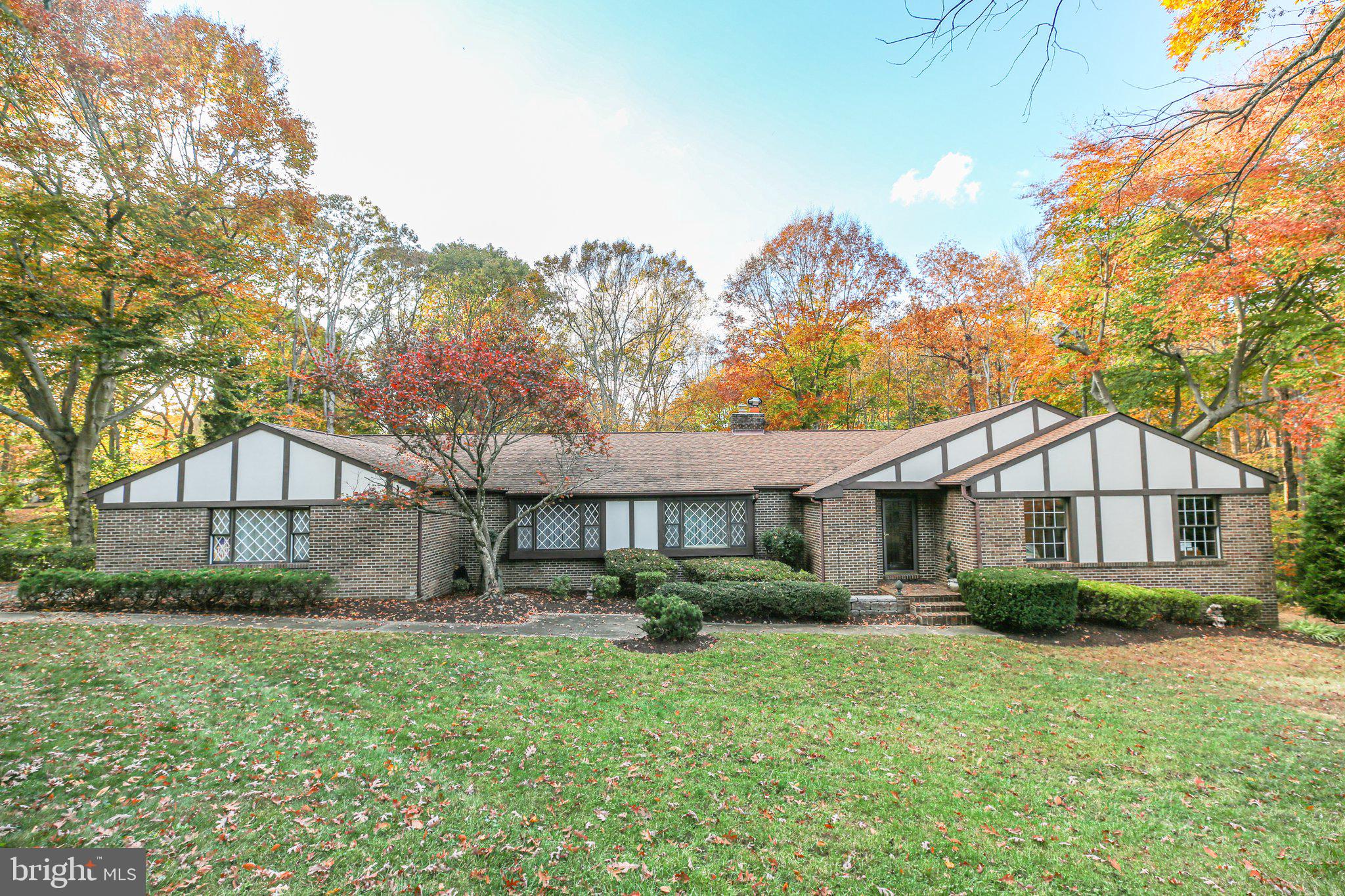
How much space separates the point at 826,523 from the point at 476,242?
21.7 metres

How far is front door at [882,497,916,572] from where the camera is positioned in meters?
13.4

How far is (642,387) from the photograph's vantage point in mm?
27562

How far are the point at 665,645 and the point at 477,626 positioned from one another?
3707 millimetres

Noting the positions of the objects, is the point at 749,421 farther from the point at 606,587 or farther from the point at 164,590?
the point at 164,590

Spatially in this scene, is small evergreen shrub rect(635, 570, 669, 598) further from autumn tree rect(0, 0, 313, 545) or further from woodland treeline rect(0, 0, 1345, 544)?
autumn tree rect(0, 0, 313, 545)

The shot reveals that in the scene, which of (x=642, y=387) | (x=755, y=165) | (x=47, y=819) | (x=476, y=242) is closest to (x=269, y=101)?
(x=476, y=242)

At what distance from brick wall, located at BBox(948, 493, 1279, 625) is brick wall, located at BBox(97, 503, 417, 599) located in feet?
42.0

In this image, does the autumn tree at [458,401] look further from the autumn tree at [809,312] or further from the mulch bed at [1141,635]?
the autumn tree at [809,312]

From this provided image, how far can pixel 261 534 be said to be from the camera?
39.7ft

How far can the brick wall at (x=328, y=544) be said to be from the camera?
463 inches

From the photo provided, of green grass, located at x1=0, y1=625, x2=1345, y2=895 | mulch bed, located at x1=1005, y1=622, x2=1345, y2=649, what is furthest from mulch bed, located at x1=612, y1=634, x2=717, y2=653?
mulch bed, located at x1=1005, y1=622, x2=1345, y2=649

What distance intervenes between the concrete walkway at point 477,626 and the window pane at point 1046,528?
2.78 meters

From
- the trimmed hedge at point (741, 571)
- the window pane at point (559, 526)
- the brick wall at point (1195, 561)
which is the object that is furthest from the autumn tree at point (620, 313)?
the brick wall at point (1195, 561)

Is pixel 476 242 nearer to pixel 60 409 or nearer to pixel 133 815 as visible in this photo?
pixel 60 409
